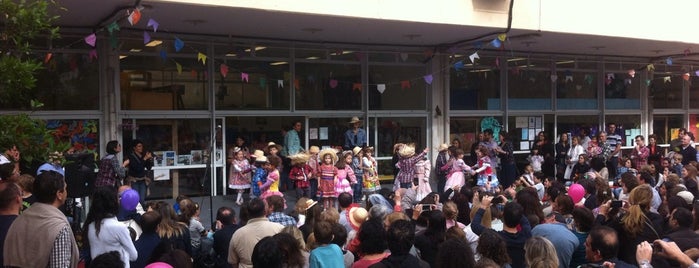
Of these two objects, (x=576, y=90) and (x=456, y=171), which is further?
(x=576, y=90)

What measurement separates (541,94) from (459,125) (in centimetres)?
321

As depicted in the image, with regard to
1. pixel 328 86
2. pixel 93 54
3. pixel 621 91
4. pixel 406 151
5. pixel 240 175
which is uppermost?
pixel 93 54

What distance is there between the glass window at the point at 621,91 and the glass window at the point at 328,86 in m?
8.85

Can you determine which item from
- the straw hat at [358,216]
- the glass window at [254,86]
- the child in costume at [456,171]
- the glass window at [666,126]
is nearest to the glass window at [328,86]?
the glass window at [254,86]

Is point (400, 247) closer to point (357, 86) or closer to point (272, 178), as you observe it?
point (272, 178)

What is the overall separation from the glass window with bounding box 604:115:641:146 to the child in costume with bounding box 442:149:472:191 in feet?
28.7

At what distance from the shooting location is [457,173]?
45.4 feet

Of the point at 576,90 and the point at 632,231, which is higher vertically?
the point at 576,90

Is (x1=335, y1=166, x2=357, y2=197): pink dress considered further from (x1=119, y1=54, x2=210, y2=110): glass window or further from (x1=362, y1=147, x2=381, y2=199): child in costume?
(x1=119, y1=54, x2=210, y2=110): glass window

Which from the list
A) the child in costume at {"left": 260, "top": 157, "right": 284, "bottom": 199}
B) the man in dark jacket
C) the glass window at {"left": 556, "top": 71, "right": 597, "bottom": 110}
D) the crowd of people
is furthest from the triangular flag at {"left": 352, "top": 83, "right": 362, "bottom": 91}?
the man in dark jacket

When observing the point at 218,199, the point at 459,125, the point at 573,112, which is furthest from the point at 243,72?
the point at 573,112

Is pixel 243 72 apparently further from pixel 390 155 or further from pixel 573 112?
pixel 573 112

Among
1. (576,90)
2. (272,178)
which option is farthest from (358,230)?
(576,90)

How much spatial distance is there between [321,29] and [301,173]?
2977mm
